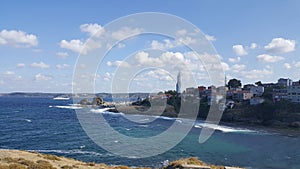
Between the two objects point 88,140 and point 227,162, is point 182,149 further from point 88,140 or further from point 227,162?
point 88,140

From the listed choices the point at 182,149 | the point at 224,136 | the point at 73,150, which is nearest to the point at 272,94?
the point at 224,136

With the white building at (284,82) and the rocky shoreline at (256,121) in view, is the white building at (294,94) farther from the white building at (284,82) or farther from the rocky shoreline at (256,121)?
the white building at (284,82)

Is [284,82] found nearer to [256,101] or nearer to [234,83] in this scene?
[234,83]

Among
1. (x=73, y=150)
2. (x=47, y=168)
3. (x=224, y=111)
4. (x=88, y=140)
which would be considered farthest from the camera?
(x=224, y=111)

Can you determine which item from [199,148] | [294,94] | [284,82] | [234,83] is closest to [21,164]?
[199,148]

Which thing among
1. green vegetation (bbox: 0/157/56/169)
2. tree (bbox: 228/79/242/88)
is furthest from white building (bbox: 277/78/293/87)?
green vegetation (bbox: 0/157/56/169)

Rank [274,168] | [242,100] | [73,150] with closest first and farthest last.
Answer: [274,168] < [73,150] < [242,100]

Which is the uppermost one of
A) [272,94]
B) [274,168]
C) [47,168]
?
[272,94]

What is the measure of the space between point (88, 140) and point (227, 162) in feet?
72.4

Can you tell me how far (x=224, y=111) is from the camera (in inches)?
3413

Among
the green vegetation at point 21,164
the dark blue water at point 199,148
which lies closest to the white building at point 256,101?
the dark blue water at point 199,148

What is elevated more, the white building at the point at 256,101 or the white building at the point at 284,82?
the white building at the point at 284,82

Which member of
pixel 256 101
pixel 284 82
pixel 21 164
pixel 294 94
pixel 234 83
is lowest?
pixel 21 164

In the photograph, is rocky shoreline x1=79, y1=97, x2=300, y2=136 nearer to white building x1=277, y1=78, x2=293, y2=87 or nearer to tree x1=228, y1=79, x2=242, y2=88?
white building x1=277, y1=78, x2=293, y2=87
